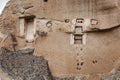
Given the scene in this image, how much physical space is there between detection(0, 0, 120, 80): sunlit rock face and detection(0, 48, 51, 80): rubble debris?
412 millimetres

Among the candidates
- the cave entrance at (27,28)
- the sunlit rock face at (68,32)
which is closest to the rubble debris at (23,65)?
the sunlit rock face at (68,32)

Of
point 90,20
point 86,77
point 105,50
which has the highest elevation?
point 90,20

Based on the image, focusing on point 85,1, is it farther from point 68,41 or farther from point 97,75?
point 97,75

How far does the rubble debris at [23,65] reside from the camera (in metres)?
17.7

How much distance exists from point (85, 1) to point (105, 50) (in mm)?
2478

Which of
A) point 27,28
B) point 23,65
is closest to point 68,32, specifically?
point 27,28

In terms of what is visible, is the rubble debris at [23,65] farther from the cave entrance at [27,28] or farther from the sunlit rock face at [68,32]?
the cave entrance at [27,28]

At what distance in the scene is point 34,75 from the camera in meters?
17.8

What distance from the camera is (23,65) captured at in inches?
714

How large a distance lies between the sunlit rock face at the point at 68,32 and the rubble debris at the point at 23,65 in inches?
16.2

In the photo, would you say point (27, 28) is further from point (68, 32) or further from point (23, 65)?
point (23, 65)

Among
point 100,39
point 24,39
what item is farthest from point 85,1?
point 24,39

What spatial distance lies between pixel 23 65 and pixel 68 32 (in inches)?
105

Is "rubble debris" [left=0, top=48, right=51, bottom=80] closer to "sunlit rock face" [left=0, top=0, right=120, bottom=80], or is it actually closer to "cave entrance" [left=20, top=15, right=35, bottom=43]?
"sunlit rock face" [left=0, top=0, right=120, bottom=80]
